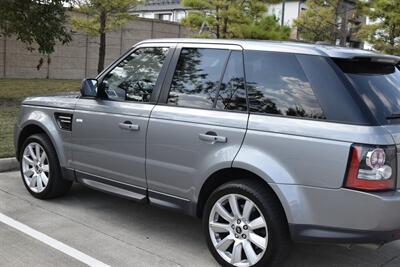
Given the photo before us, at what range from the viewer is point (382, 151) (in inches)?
135

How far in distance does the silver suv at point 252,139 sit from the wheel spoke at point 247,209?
0.04 ft

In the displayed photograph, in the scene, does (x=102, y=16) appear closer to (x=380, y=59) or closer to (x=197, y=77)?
(x=197, y=77)

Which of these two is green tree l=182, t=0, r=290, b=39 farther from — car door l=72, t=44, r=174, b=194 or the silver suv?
the silver suv

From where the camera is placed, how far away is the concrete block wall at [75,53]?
21344 mm

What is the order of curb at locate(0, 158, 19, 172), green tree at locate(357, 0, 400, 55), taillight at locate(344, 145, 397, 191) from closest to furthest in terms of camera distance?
taillight at locate(344, 145, 397, 191), curb at locate(0, 158, 19, 172), green tree at locate(357, 0, 400, 55)

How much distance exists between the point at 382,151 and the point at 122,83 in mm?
2623

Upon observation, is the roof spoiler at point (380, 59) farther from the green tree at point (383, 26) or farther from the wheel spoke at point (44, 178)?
the green tree at point (383, 26)

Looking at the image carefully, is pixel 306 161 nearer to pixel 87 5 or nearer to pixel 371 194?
pixel 371 194

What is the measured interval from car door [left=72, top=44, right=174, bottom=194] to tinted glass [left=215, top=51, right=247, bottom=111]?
706 millimetres

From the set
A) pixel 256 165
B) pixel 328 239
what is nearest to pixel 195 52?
pixel 256 165

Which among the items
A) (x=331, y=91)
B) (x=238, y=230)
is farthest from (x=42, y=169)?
(x=331, y=91)

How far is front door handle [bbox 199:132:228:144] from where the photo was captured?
→ 4.05 metres

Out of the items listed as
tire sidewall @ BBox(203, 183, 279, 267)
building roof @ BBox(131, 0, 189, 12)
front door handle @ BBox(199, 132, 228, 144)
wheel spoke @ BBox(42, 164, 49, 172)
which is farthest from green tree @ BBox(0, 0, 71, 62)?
building roof @ BBox(131, 0, 189, 12)

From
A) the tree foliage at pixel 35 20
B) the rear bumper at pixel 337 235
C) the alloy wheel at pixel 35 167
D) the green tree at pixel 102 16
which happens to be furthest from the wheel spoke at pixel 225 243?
the green tree at pixel 102 16
